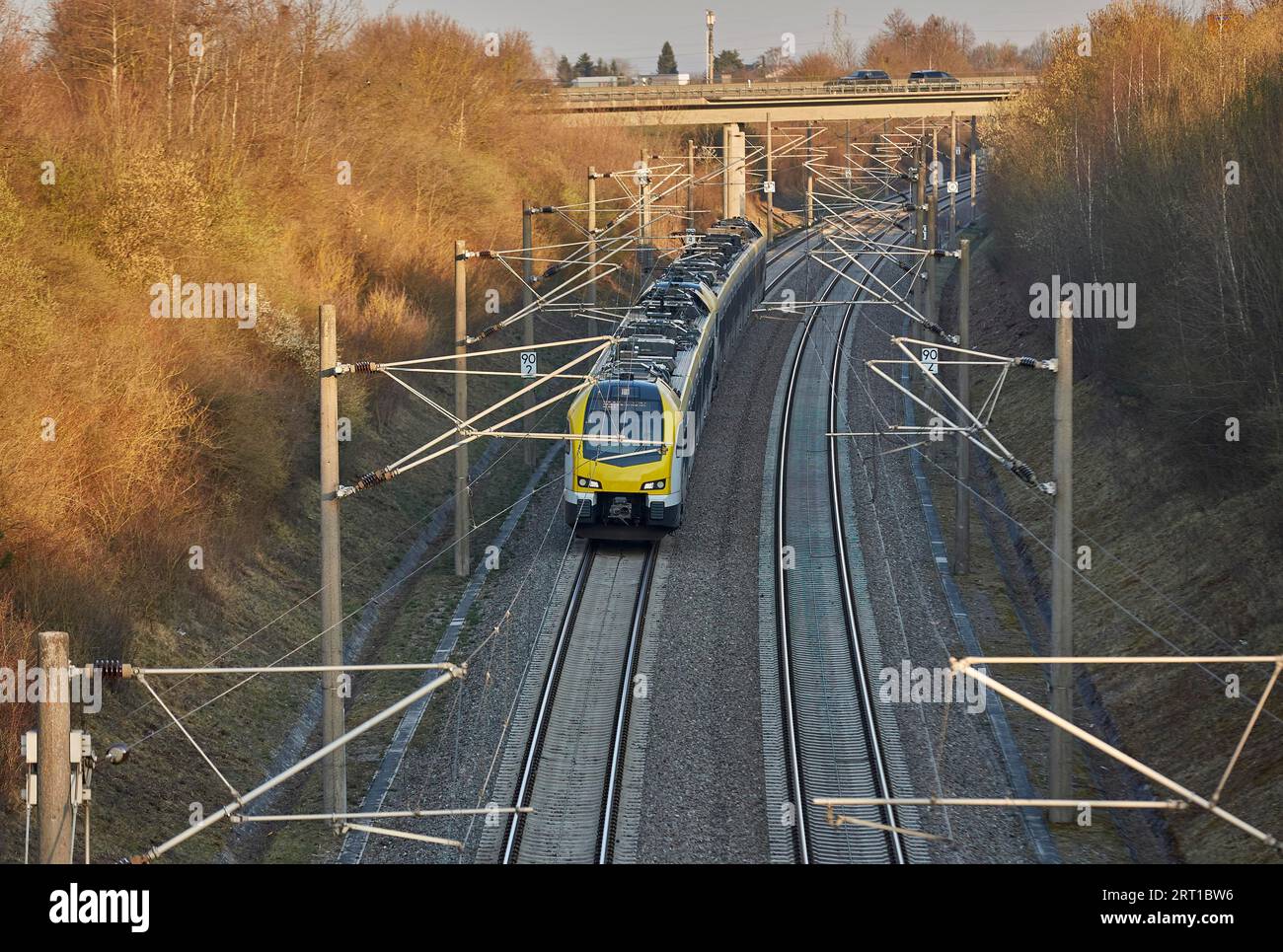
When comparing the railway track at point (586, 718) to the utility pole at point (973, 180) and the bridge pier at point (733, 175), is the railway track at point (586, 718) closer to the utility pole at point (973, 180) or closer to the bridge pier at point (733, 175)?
the bridge pier at point (733, 175)

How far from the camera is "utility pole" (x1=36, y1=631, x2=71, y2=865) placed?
32.2ft

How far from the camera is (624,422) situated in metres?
26.2

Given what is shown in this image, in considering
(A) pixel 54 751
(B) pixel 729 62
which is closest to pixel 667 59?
(B) pixel 729 62

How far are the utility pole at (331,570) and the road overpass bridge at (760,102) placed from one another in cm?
5385

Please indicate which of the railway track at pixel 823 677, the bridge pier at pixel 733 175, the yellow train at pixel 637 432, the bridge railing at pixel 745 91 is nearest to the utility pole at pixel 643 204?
the yellow train at pixel 637 432

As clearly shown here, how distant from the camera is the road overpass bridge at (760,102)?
69.0 m

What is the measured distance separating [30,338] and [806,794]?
45.6 ft

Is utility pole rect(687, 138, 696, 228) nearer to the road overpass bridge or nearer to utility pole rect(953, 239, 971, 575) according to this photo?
the road overpass bridge

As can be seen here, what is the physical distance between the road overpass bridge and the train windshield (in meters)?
44.8

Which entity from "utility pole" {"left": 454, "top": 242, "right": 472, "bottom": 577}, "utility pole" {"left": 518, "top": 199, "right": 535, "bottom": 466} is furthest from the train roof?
"utility pole" {"left": 454, "top": 242, "right": 472, "bottom": 577}

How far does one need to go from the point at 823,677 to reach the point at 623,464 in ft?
20.3

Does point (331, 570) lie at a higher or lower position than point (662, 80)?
lower

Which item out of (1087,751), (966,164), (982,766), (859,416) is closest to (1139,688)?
(1087,751)

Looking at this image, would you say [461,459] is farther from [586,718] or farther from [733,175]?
[733,175]
